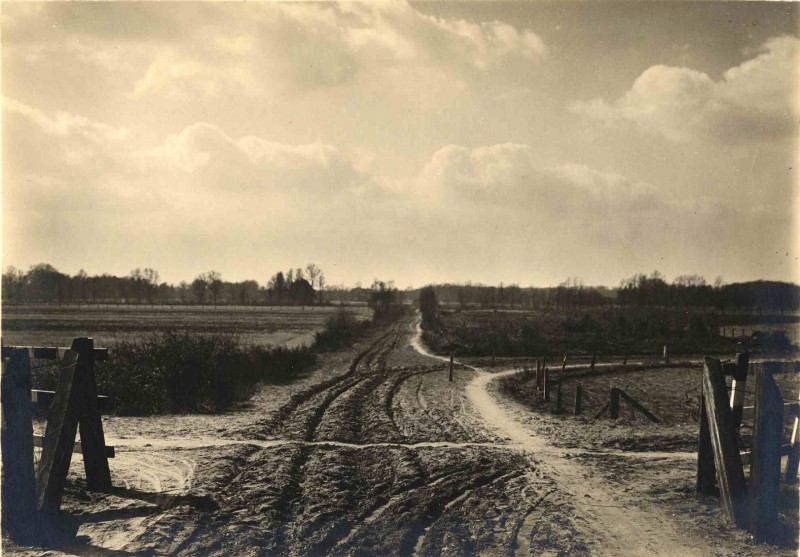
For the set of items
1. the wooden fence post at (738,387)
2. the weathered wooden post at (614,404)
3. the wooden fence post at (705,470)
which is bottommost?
the weathered wooden post at (614,404)

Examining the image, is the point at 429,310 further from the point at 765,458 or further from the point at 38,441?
the point at 38,441

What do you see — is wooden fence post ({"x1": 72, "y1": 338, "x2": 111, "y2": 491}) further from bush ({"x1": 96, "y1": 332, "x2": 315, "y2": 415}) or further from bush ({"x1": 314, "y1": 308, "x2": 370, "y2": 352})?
bush ({"x1": 314, "y1": 308, "x2": 370, "y2": 352})

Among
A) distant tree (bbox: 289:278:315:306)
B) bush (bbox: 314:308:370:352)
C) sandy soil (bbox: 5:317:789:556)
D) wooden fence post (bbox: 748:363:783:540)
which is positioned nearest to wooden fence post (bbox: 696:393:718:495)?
sandy soil (bbox: 5:317:789:556)

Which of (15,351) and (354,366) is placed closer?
(15,351)

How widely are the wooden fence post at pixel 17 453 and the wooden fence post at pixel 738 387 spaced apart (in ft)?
27.8

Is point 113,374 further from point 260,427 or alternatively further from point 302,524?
point 302,524

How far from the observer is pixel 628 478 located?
29.4 feet

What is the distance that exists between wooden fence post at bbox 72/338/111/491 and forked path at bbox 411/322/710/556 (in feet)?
18.1

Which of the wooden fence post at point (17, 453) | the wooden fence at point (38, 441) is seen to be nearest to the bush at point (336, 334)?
the wooden fence at point (38, 441)

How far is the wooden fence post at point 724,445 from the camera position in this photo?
6.66 meters

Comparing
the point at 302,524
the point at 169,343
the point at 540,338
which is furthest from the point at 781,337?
the point at 302,524

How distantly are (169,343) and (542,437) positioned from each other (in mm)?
11534

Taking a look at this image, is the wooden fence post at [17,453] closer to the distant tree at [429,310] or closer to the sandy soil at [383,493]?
the sandy soil at [383,493]

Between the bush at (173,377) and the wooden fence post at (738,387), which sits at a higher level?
the wooden fence post at (738,387)
